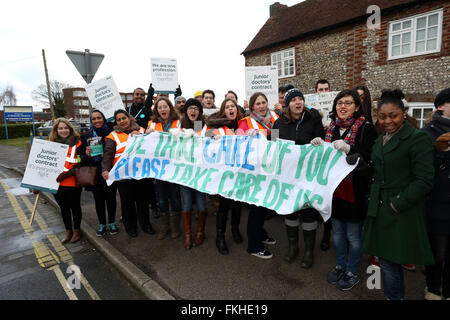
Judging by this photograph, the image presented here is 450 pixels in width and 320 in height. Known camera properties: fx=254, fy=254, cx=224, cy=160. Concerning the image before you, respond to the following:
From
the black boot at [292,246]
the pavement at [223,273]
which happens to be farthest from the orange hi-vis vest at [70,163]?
the black boot at [292,246]

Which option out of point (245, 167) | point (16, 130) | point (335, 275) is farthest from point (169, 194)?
point (16, 130)

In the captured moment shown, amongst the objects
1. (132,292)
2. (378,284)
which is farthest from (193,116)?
(378,284)

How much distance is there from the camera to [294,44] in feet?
46.4

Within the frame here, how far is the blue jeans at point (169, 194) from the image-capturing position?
13.4 ft

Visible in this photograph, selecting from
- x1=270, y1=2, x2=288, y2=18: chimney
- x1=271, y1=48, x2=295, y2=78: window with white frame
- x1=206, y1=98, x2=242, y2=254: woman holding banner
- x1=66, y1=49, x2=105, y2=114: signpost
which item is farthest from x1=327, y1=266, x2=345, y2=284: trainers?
x1=270, y1=2, x2=288, y2=18: chimney

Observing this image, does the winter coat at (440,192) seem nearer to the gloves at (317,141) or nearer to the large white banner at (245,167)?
the large white banner at (245,167)

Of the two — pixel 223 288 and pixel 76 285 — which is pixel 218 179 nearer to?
pixel 223 288

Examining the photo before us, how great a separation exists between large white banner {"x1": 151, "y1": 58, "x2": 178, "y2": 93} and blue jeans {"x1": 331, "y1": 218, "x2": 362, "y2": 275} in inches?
227

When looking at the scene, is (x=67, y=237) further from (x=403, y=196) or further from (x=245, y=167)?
(x=403, y=196)

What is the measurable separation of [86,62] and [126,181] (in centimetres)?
370

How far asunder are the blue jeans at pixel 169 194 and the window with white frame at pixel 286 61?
41.1ft

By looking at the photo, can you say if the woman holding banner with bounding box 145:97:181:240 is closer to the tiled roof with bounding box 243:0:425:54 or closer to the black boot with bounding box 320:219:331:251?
the black boot with bounding box 320:219:331:251

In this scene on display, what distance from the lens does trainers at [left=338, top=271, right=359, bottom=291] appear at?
2.80 m

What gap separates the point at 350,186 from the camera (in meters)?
2.73
